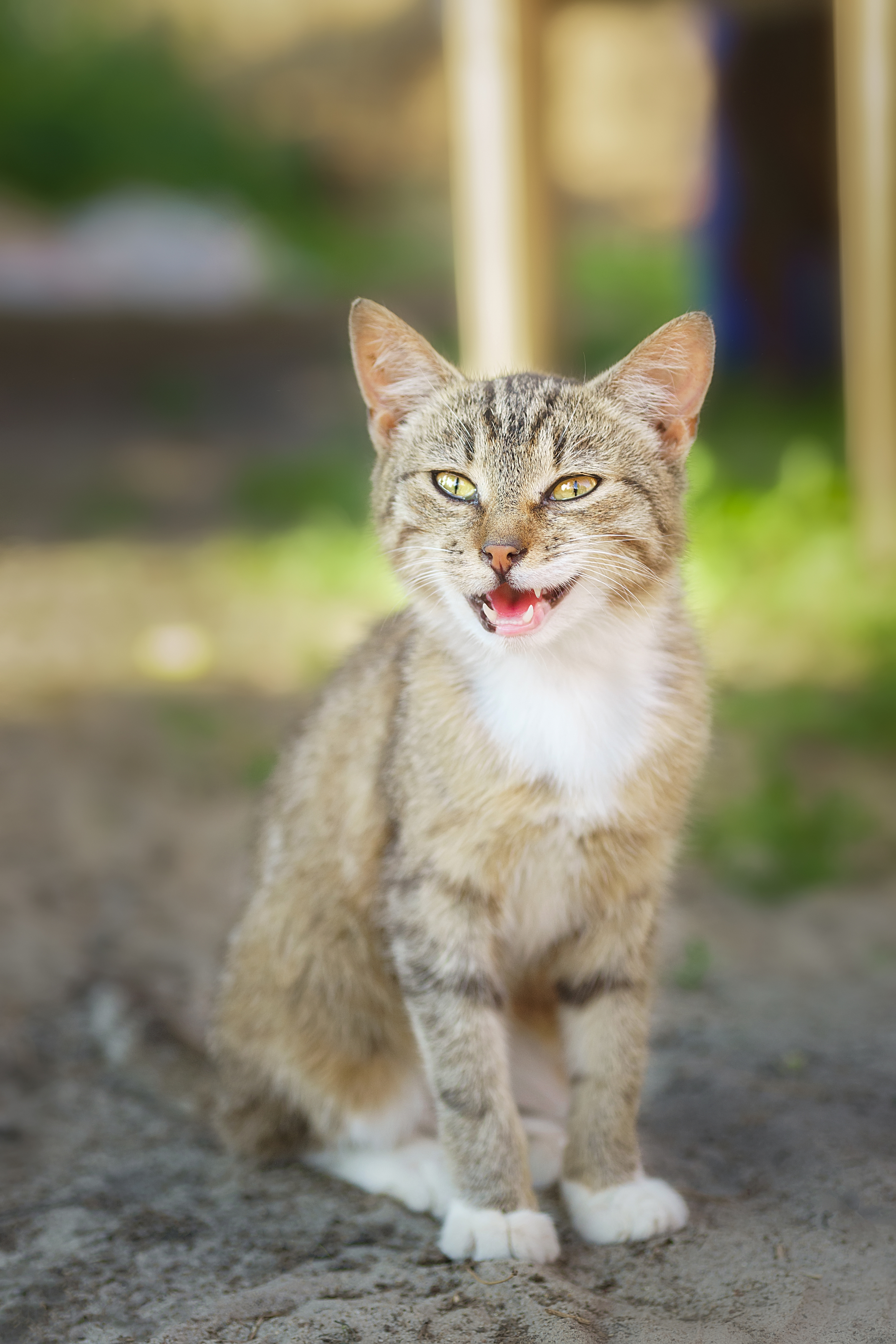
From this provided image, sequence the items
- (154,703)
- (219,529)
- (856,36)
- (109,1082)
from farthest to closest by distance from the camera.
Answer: (219,529) < (856,36) < (154,703) < (109,1082)

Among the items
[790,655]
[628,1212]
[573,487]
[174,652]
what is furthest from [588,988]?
[174,652]

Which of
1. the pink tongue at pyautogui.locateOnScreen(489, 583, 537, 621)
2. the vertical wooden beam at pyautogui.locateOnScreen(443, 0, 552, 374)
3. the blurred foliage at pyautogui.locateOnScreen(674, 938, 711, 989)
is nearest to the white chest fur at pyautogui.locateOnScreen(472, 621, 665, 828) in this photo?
the pink tongue at pyautogui.locateOnScreen(489, 583, 537, 621)

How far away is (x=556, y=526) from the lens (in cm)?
233

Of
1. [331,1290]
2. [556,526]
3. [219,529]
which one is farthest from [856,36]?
[331,1290]

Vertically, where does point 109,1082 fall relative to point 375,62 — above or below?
below

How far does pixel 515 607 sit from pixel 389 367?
0.65m

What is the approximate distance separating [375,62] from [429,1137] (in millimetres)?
14410

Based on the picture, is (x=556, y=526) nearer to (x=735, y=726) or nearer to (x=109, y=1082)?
(x=109, y=1082)

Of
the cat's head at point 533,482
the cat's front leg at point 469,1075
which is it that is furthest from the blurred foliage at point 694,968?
the cat's head at point 533,482

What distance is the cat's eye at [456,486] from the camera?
245cm

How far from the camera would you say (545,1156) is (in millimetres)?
2682

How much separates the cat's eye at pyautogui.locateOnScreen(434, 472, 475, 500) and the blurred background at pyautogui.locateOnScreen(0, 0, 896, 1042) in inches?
24.6

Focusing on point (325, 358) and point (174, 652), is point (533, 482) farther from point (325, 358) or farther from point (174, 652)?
point (325, 358)

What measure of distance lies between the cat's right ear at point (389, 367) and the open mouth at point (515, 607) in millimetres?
546
